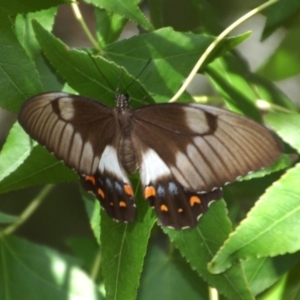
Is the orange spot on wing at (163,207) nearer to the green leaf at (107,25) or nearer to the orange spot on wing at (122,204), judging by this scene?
the orange spot on wing at (122,204)

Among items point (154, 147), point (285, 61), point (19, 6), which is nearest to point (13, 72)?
point (19, 6)

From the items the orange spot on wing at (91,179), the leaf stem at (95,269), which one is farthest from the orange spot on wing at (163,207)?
the leaf stem at (95,269)

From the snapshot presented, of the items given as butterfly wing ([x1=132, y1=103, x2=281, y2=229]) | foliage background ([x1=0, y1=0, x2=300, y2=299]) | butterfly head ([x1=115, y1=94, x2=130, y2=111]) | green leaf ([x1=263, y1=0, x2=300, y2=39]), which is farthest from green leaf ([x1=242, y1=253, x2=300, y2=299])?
green leaf ([x1=263, y1=0, x2=300, y2=39])

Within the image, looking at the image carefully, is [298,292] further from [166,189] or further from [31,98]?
[31,98]

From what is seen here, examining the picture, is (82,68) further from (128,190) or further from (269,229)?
(269,229)

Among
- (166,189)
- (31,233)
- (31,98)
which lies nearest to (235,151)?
(166,189)

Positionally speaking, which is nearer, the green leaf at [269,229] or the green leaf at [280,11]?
the green leaf at [269,229]
